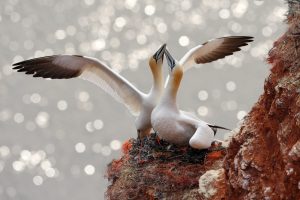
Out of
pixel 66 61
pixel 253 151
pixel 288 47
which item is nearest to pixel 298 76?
pixel 288 47

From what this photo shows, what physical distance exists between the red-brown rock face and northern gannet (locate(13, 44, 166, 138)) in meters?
2.11

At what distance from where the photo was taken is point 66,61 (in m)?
4.80

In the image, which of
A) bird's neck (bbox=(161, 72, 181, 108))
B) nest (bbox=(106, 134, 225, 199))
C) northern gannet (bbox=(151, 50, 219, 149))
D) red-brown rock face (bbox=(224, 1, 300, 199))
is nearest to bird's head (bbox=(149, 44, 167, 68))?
northern gannet (bbox=(151, 50, 219, 149))

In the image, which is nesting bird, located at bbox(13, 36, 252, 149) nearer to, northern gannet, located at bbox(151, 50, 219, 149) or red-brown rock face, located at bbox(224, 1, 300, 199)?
northern gannet, located at bbox(151, 50, 219, 149)

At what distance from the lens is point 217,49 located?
5078 mm

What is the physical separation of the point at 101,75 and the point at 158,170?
158cm

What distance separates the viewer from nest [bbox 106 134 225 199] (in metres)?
3.42

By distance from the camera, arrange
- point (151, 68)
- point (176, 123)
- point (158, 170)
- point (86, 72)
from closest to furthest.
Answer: point (158, 170), point (176, 123), point (151, 68), point (86, 72)

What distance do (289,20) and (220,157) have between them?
135 cm

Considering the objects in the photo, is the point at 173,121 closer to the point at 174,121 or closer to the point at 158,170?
the point at 174,121

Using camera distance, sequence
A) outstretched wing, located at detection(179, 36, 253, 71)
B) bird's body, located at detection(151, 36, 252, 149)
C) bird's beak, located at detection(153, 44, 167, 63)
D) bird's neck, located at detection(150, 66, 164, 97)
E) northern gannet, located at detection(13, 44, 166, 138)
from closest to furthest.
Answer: bird's body, located at detection(151, 36, 252, 149)
bird's beak, located at detection(153, 44, 167, 63)
bird's neck, located at detection(150, 66, 164, 97)
northern gannet, located at detection(13, 44, 166, 138)
outstretched wing, located at detection(179, 36, 253, 71)

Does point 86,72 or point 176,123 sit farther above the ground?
point 86,72

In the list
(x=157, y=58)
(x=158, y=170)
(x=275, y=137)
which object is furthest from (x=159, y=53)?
(x=275, y=137)

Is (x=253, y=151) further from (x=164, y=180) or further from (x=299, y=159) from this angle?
(x=164, y=180)
